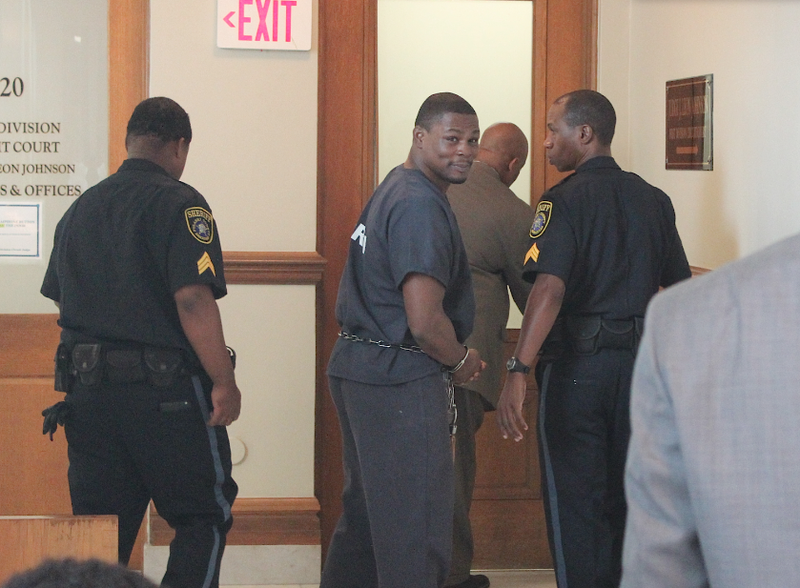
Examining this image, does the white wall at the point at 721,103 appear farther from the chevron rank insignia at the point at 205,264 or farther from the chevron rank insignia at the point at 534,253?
the chevron rank insignia at the point at 205,264

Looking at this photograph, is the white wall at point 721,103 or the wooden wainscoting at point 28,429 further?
the wooden wainscoting at point 28,429

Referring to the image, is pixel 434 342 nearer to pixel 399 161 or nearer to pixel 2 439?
pixel 399 161

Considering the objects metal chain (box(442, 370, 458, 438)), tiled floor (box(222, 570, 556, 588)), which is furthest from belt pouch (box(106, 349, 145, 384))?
tiled floor (box(222, 570, 556, 588))

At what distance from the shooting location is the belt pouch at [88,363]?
235 centimetres

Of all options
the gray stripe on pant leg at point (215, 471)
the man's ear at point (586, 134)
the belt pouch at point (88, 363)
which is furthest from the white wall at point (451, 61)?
the belt pouch at point (88, 363)

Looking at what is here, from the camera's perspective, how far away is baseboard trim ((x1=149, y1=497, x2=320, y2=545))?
3471mm

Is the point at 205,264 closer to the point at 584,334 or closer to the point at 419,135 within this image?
the point at 419,135

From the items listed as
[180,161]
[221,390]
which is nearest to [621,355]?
[221,390]

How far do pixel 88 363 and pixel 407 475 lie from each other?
89cm

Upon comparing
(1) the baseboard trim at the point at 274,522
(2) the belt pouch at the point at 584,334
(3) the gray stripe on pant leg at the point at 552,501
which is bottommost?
(1) the baseboard trim at the point at 274,522

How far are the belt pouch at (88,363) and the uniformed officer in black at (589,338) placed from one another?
1.18m

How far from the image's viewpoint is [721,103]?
111 inches

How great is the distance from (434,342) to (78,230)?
3.26 feet

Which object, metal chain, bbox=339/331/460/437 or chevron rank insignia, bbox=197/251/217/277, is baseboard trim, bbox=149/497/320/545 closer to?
metal chain, bbox=339/331/460/437
